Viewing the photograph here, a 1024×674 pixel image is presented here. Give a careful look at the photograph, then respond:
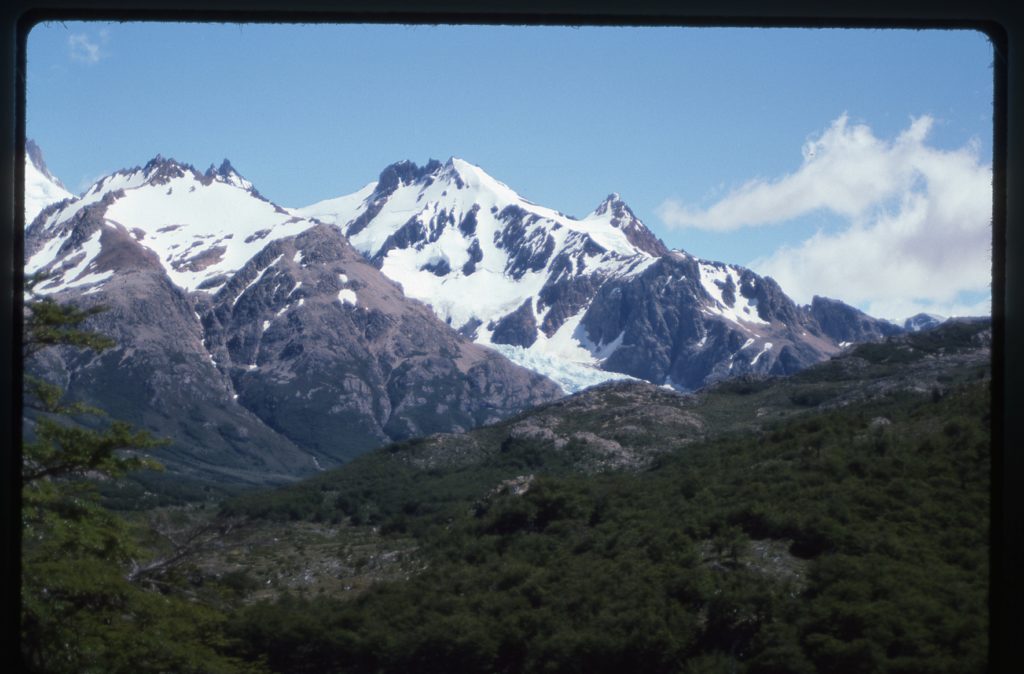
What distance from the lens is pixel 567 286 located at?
7.60 m

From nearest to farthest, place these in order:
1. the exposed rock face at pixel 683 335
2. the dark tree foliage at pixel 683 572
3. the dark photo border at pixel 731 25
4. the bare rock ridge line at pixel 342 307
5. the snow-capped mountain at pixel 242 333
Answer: the dark photo border at pixel 731 25
the dark tree foliage at pixel 683 572
the snow-capped mountain at pixel 242 333
the bare rock ridge line at pixel 342 307
the exposed rock face at pixel 683 335

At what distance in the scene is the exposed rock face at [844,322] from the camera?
13.6 ft

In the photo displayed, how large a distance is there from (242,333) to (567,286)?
349 centimetres

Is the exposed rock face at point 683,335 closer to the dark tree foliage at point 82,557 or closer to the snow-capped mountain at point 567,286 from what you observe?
the snow-capped mountain at point 567,286

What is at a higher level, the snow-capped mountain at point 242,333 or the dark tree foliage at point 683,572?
the snow-capped mountain at point 242,333

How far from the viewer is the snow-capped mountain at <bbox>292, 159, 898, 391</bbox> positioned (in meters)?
4.24

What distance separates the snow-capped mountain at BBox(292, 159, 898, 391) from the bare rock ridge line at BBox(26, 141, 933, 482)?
0.02 m

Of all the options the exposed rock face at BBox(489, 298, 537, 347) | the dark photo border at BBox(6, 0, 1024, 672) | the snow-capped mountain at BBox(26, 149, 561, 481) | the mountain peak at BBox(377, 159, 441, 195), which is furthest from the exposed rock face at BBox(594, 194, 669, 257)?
the exposed rock face at BBox(489, 298, 537, 347)

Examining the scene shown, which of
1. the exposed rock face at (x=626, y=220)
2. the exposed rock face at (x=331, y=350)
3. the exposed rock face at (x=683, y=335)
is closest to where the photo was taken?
the exposed rock face at (x=626, y=220)

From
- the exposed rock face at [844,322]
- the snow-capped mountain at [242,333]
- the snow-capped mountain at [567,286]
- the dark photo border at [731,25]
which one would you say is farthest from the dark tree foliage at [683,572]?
the snow-capped mountain at [567,286]

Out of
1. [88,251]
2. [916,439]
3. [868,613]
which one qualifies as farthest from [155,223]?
[916,439]

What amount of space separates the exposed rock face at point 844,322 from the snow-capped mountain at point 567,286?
0.05 m

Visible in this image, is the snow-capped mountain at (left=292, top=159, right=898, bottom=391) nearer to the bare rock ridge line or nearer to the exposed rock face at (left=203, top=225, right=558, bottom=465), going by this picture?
the bare rock ridge line

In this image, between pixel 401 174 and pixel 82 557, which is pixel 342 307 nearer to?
pixel 401 174
